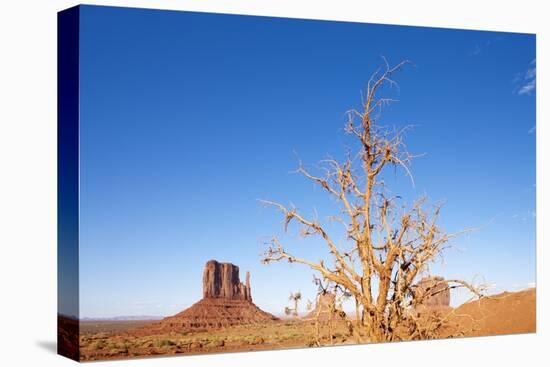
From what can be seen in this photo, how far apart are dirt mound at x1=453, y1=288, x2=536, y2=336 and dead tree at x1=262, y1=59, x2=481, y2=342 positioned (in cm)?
77

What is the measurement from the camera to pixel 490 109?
1750 cm

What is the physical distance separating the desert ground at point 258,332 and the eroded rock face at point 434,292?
0.18 m

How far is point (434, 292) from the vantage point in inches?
664

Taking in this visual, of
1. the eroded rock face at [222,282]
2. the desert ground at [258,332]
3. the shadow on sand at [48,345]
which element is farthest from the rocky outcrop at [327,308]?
the shadow on sand at [48,345]

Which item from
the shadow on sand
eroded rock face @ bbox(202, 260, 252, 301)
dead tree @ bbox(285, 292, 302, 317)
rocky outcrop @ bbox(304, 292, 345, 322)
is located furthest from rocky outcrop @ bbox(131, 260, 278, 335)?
the shadow on sand

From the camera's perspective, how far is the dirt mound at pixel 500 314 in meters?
17.2

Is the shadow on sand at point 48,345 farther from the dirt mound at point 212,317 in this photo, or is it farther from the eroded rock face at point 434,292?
the eroded rock face at point 434,292

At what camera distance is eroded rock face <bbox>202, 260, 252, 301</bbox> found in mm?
15320

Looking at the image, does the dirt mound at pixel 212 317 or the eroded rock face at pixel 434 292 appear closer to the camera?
the dirt mound at pixel 212 317

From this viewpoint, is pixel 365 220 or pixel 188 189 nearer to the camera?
pixel 188 189

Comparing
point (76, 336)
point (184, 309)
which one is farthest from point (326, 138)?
point (76, 336)

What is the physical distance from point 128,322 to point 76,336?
69cm

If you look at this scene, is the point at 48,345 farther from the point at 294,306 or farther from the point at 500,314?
the point at 500,314

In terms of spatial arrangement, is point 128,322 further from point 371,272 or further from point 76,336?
point 371,272
